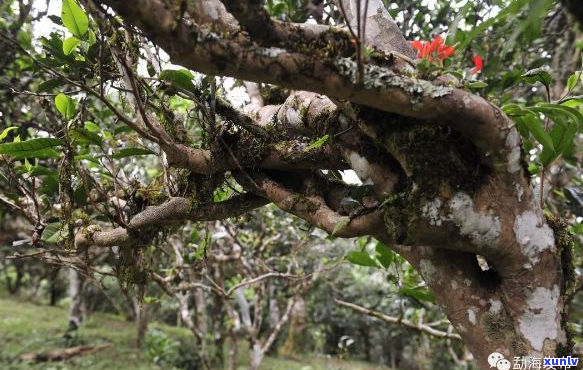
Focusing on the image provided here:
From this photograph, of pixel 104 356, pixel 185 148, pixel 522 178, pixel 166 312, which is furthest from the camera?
pixel 166 312

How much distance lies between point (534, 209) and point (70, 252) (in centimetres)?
159

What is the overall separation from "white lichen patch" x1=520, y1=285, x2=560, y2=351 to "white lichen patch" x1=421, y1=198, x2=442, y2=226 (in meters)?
0.33

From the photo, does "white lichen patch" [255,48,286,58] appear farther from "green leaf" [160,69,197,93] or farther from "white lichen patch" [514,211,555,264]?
"white lichen patch" [514,211,555,264]

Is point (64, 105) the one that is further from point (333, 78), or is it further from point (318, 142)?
point (333, 78)

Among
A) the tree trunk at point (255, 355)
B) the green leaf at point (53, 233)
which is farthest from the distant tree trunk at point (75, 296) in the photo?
the green leaf at point (53, 233)

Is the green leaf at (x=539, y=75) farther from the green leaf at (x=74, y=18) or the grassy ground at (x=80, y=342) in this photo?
the grassy ground at (x=80, y=342)

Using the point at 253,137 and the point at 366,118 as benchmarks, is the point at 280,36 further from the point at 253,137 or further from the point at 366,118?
the point at 253,137

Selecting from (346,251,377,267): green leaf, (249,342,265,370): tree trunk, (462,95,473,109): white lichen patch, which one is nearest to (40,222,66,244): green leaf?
(346,251,377,267): green leaf

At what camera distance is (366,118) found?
1041 mm

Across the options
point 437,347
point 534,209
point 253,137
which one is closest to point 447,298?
point 534,209

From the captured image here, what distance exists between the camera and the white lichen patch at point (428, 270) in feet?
3.83

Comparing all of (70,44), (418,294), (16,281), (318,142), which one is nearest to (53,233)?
(70,44)

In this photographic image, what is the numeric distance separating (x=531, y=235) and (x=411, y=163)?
1.18ft

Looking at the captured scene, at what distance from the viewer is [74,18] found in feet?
4.34
